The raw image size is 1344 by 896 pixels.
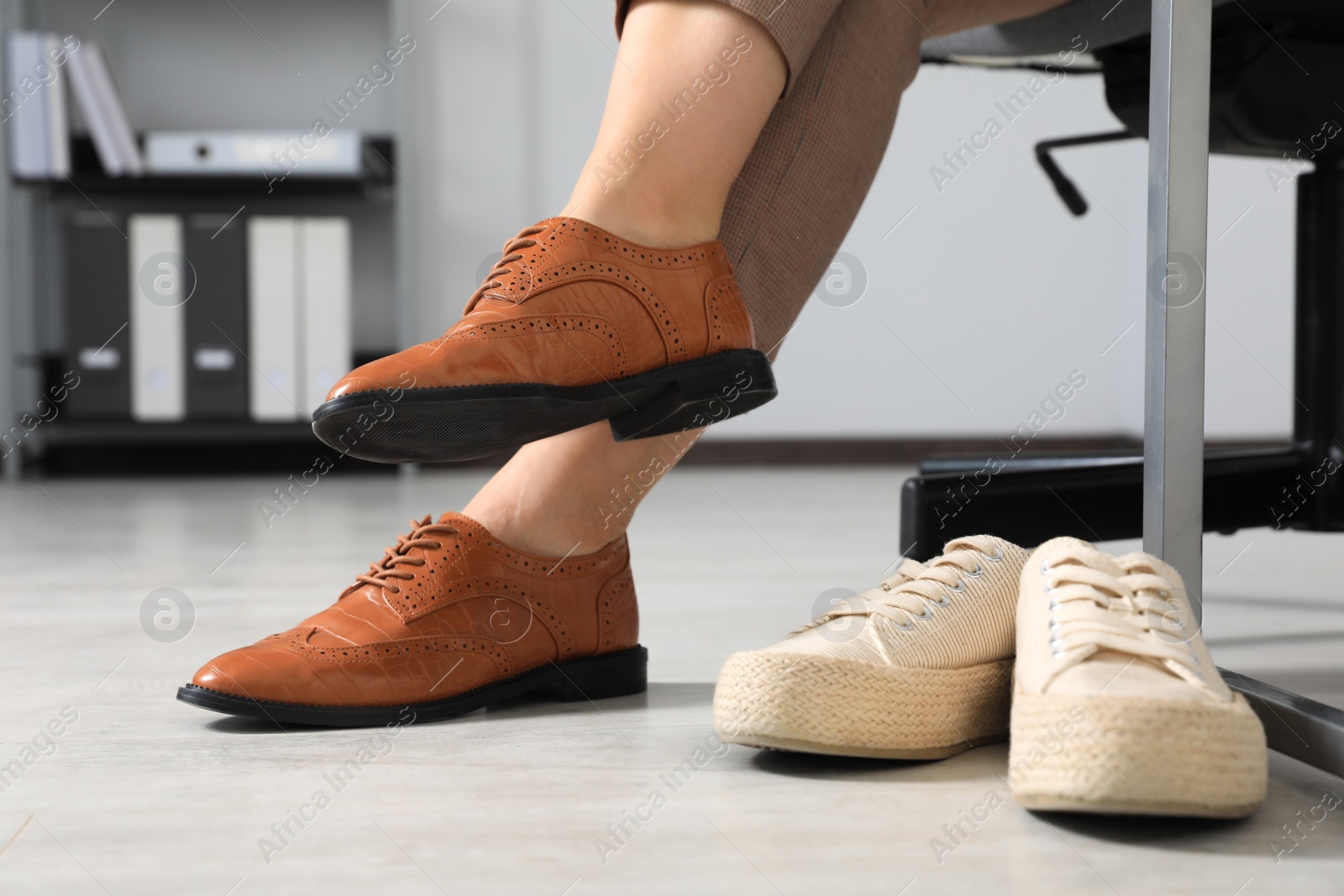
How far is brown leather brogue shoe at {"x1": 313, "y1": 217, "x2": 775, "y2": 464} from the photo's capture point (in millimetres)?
540

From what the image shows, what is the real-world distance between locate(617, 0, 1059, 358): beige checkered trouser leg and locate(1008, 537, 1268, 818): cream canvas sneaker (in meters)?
0.28

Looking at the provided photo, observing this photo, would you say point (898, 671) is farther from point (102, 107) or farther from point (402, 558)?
point (102, 107)

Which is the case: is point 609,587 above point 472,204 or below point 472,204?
below

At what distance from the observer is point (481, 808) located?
48 centimetres

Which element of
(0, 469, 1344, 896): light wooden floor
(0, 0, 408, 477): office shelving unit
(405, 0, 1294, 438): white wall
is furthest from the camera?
(405, 0, 1294, 438): white wall

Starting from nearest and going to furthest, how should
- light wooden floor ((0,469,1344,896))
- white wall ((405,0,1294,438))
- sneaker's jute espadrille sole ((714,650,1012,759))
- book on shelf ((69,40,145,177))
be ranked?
1. light wooden floor ((0,469,1344,896))
2. sneaker's jute espadrille sole ((714,650,1012,759))
3. book on shelf ((69,40,145,177))
4. white wall ((405,0,1294,438))

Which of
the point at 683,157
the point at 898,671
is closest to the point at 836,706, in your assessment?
the point at 898,671

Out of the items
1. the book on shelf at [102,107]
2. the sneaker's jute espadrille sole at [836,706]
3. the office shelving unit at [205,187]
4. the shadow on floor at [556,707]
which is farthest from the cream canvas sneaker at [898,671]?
the book on shelf at [102,107]

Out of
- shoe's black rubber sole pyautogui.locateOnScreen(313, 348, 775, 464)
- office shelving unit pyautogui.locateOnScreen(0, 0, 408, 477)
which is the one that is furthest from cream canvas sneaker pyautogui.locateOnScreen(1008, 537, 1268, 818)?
office shelving unit pyautogui.locateOnScreen(0, 0, 408, 477)

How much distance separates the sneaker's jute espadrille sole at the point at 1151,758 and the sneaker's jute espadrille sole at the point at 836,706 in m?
0.09

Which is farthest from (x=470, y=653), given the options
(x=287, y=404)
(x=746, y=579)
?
(x=287, y=404)

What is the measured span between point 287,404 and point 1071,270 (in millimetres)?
1901

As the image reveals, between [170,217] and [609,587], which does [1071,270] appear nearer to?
[170,217]

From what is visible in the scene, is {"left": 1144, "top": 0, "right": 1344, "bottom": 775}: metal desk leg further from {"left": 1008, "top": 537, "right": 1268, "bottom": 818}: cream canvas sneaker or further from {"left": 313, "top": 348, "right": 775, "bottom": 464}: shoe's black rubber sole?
{"left": 313, "top": 348, "right": 775, "bottom": 464}: shoe's black rubber sole
